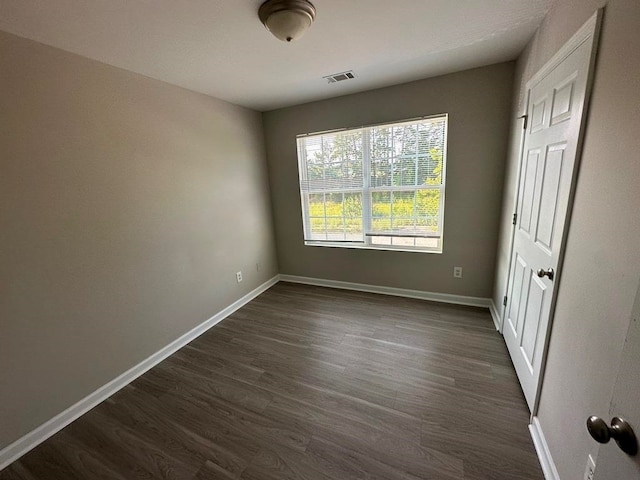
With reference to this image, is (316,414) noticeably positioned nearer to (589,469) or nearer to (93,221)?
(589,469)

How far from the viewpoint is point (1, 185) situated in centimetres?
144

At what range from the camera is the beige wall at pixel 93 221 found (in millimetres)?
1504

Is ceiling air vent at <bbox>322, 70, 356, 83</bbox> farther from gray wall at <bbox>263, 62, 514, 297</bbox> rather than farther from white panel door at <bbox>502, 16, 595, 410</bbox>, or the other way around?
white panel door at <bbox>502, 16, 595, 410</bbox>

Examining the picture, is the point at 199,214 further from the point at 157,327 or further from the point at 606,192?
the point at 606,192

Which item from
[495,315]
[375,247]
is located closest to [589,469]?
[495,315]

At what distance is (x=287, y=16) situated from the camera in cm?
136

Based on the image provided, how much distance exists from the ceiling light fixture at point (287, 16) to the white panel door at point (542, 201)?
4.22 ft

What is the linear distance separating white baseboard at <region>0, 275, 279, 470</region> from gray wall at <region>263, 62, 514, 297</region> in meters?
1.74

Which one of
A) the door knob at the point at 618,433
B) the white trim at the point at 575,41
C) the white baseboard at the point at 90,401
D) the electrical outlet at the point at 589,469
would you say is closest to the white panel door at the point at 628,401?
the door knob at the point at 618,433

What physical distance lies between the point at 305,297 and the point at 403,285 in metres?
1.21

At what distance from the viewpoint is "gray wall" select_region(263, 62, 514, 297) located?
246 cm

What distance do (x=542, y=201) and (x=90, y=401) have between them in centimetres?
324

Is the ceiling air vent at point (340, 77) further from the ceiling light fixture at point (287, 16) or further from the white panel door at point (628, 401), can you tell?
the white panel door at point (628, 401)

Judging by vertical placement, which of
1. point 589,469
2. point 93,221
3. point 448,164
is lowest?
point 589,469
